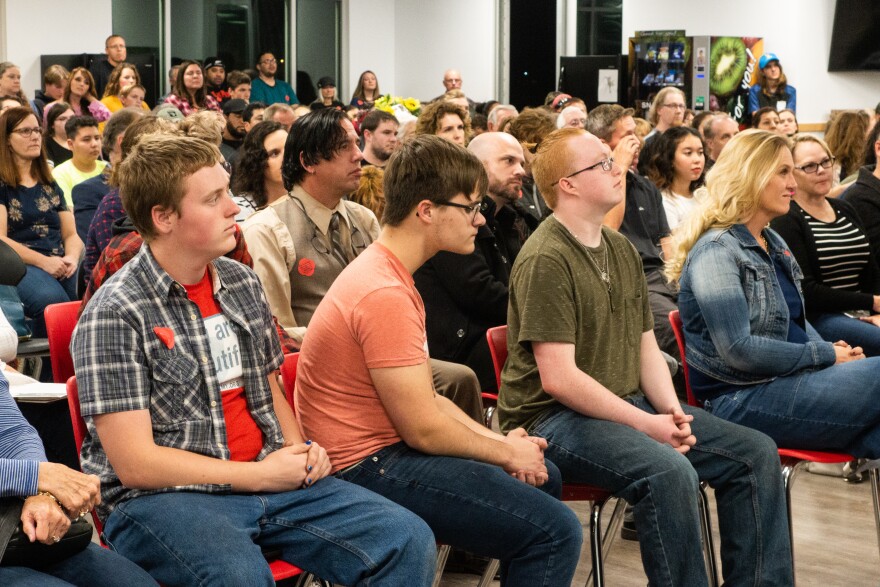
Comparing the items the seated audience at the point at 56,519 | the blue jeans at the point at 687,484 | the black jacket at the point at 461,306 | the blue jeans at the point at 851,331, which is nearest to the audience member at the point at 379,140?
the black jacket at the point at 461,306

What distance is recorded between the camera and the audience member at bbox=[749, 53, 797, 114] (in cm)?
1185

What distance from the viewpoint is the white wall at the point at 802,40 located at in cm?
1243

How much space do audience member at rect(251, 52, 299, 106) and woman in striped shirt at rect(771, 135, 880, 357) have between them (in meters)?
9.31

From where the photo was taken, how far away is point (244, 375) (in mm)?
2076

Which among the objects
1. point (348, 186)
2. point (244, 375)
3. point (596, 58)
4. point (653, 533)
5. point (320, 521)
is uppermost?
point (596, 58)

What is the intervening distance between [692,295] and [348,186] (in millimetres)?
1088

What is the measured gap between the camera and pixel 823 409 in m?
2.78

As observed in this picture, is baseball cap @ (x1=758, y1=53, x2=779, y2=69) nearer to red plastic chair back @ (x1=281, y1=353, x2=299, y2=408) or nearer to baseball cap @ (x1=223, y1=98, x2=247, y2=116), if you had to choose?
baseball cap @ (x1=223, y1=98, x2=247, y2=116)

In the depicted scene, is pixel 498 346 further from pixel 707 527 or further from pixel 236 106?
pixel 236 106

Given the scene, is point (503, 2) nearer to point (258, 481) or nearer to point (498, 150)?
point (498, 150)

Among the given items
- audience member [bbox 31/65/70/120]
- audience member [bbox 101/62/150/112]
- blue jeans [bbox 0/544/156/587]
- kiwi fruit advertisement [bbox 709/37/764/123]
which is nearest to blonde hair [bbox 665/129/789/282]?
blue jeans [bbox 0/544/156/587]

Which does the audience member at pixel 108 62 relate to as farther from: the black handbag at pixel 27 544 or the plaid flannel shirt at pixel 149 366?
the black handbag at pixel 27 544

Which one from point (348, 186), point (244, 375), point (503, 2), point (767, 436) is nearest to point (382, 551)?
point (244, 375)

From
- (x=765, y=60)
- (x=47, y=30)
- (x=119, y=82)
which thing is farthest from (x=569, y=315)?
(x=765, y=60)
